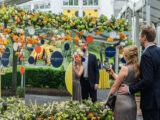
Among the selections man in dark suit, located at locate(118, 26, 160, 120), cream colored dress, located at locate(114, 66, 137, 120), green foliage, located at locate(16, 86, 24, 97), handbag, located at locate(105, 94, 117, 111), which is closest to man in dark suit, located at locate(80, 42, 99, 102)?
green foliage, located at locate(16, 86, 24, 97)

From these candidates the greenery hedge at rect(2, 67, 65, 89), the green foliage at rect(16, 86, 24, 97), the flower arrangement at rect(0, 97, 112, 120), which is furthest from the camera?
the green foliage at rect(16, 86, 24, 97)

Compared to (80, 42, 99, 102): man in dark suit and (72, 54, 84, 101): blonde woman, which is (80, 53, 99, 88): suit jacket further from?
(72, 54, 84, 101): blonde woman

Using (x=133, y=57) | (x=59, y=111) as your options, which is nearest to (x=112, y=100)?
(x=133, y=57)

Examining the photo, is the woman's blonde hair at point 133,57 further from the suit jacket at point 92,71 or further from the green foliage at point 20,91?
the green foliage at point 20,91

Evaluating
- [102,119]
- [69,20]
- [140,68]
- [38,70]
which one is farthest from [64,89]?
[140,68]

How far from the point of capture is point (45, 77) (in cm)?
419

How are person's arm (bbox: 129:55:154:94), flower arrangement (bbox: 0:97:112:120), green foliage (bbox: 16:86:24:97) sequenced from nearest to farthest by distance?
person's arm (bbox: 129:55:154:94) → flower arrangement (bbox: 0:97:112:120) → green foliage (bbox: 16:86:24:97)

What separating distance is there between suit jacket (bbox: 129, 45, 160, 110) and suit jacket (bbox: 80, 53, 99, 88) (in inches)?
68.1

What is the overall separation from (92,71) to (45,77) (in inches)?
31.2

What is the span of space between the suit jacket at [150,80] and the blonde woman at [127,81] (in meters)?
0.26

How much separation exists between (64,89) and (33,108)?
0.57 m

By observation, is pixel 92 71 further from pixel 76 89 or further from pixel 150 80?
pixel 150 80

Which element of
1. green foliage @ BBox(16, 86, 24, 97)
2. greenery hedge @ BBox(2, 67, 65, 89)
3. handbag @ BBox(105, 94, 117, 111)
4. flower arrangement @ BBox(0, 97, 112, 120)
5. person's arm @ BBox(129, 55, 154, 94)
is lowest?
flower arrangement @ BBox(0, 97, 112, 120)

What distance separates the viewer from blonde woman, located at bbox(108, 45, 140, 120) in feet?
9.28
